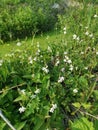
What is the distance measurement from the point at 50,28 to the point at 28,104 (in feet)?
17.2

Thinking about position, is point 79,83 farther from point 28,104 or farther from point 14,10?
point 14,10

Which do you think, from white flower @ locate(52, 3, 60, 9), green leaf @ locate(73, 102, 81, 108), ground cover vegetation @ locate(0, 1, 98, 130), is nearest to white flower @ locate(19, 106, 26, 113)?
ground cover vegetation @ locate(0, 1, 98, 130)

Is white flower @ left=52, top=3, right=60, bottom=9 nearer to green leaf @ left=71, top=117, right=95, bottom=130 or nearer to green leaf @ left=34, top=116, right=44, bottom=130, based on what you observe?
green leaf @ left=34, top=116, right=44, bottom=130

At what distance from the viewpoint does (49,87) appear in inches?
191

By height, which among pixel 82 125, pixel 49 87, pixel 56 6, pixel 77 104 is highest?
pixel 82 125

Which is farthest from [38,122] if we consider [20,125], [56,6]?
[56,6]

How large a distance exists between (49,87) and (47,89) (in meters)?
0.11

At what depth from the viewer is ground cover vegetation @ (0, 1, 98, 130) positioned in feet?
14.6

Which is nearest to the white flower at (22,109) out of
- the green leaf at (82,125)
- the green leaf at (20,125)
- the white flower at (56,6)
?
the green leaf at (20,125)

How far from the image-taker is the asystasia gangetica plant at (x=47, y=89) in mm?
4447

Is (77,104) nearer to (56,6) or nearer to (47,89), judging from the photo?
(47,89)

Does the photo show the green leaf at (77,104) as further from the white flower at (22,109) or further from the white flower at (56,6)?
the white flower at (56,6)

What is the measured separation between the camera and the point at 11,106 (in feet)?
15.0

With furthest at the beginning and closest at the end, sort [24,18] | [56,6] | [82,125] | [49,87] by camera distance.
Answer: [56,6] → [24,18] → [49,87] → [82,125]
